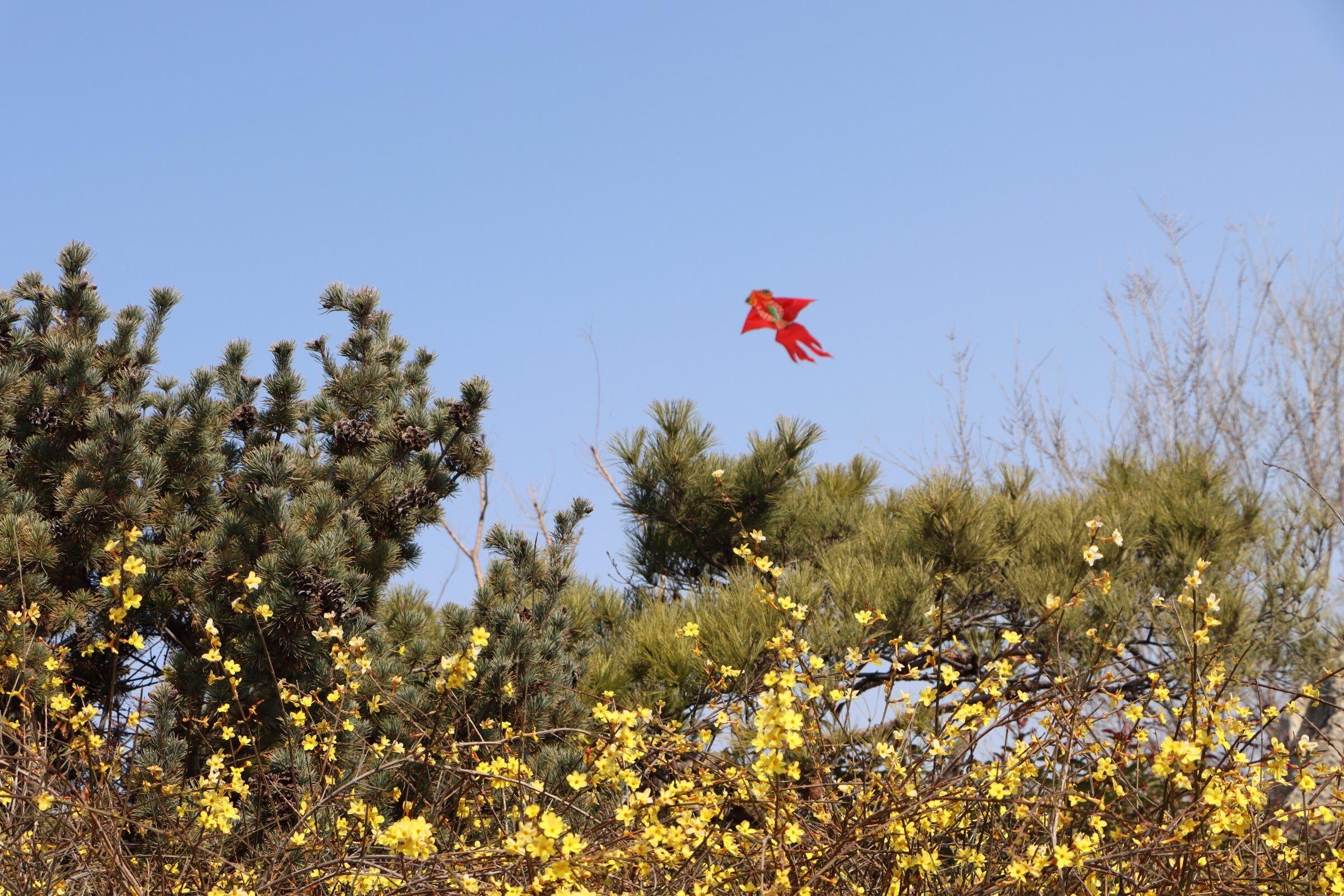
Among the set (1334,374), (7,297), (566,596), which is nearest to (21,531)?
(7,297)

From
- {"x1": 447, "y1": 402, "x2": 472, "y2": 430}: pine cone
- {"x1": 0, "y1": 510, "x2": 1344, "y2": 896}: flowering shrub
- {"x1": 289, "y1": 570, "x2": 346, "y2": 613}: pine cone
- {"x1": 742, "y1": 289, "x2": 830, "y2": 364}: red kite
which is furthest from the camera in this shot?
{"x1": 742, "y1": 289, "x2": 830, "y2": 364}: red kite

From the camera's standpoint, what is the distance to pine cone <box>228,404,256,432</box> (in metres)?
4.04

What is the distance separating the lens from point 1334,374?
9312 millimetres

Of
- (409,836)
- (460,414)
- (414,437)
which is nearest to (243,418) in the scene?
(414,437)

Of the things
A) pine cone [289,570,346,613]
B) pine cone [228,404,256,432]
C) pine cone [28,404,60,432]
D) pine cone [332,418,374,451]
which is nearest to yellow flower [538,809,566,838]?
pine cone [289,570,346,613]

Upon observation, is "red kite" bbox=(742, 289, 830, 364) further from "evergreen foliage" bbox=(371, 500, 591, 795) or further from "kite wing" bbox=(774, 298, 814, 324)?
"evergreen foliage" bbox=(371, 500, 591, 795)

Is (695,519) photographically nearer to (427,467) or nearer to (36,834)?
(427,467)

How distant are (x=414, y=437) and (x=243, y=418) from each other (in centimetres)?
70

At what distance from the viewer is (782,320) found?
550 centimetres

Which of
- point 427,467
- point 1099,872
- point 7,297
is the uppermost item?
point 7,297

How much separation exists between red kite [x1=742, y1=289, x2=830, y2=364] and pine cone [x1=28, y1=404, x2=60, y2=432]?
3016 mm

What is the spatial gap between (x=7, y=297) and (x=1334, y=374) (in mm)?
9713

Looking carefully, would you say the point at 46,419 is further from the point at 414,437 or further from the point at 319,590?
the point at 319,590

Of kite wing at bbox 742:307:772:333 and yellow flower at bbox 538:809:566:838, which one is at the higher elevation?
kite wing at bbox 742:307:772:333
